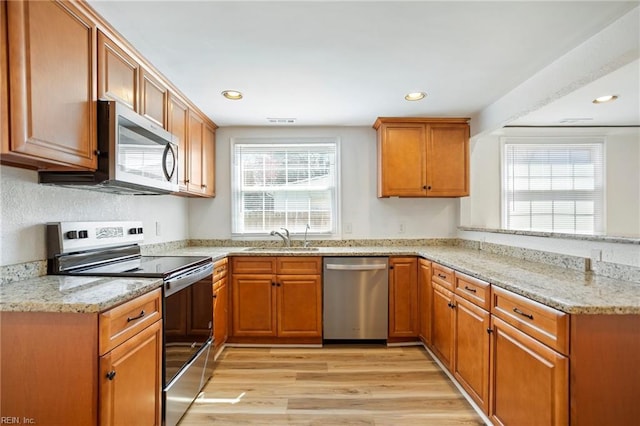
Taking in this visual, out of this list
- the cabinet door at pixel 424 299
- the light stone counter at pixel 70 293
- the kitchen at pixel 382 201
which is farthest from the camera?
the kitchen at pixel 382 201

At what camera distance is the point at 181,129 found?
260 centimetres

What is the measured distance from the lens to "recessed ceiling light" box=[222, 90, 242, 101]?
2.48 meters

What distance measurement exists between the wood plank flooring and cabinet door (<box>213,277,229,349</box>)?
189 mm

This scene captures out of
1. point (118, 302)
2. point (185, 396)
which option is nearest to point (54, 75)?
point (118, 302)

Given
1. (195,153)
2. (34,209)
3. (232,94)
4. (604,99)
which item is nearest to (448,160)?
(604,99)

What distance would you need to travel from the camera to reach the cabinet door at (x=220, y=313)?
8.39ft

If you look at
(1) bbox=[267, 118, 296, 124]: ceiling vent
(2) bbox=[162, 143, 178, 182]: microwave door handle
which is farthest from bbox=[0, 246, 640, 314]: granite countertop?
(1) bbox=[267, 118, 296, 124]: ceiling vent

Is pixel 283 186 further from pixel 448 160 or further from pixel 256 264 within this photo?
pixel 448 160

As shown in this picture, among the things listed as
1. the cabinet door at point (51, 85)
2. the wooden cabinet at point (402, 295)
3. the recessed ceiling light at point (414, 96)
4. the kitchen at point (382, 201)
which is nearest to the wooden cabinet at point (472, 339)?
the wooden cabinet at point (402, 295)

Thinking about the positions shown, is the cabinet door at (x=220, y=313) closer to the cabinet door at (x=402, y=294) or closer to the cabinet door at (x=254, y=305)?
the cabinet door at (x=254, y=305)

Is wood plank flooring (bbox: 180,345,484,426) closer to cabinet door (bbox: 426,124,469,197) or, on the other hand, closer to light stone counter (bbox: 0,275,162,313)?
light stone counter (bbox: 0,275,162,313)

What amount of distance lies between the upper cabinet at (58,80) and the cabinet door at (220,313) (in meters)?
1.44

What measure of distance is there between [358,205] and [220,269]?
166 cm

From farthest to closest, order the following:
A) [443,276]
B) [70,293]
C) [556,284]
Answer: [443,276], [556,284], [70,293]
